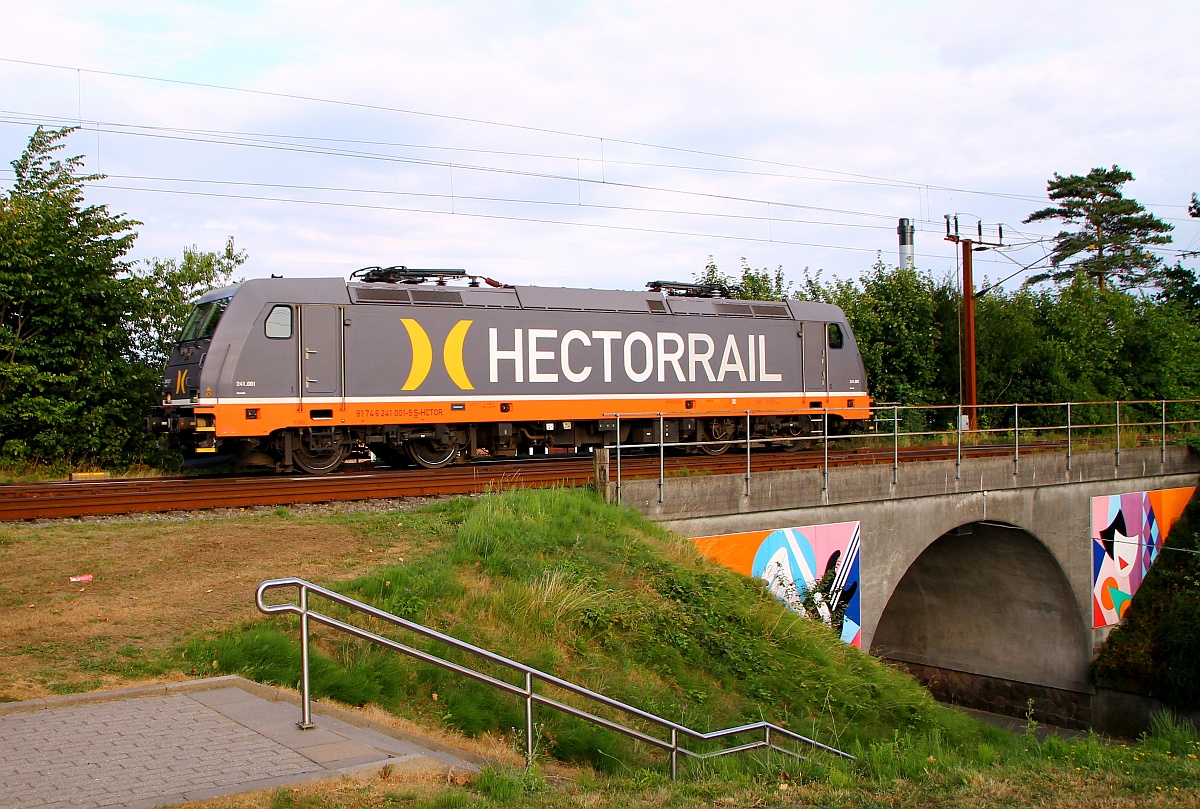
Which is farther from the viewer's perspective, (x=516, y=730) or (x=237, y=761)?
(x=516, y=730)

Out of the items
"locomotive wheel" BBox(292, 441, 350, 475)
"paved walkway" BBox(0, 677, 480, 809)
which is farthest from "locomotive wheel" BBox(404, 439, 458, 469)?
"paved walkway" BBox(0, 677, 480, 809)

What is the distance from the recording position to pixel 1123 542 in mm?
21250

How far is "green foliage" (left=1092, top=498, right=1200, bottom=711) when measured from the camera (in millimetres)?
19000

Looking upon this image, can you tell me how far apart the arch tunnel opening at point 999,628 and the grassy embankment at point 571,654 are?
9.05 m

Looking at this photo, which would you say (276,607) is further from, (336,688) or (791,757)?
(791,757)

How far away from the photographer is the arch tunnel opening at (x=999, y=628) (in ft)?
66.3

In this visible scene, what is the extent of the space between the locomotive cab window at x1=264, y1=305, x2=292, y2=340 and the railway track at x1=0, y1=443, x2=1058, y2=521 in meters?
2.54

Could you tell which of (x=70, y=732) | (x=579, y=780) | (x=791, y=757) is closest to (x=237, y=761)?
(x=70, y=732)

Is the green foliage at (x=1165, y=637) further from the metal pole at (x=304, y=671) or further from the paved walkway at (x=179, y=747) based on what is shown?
the metal pole at (x=304, y=671)

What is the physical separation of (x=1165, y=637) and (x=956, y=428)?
8.80 meters

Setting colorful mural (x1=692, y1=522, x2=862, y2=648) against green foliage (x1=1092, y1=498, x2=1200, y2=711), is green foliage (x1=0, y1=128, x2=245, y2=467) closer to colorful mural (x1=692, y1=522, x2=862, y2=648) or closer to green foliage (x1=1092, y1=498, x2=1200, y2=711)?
colorful mural (x1=692, y1=522, x2=862, y2=648)

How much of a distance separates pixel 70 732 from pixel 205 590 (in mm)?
3343

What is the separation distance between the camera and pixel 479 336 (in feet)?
57.7

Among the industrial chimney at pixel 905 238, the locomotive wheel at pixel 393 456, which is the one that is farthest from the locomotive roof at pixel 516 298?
the industrial chimney at pixel 905 238
